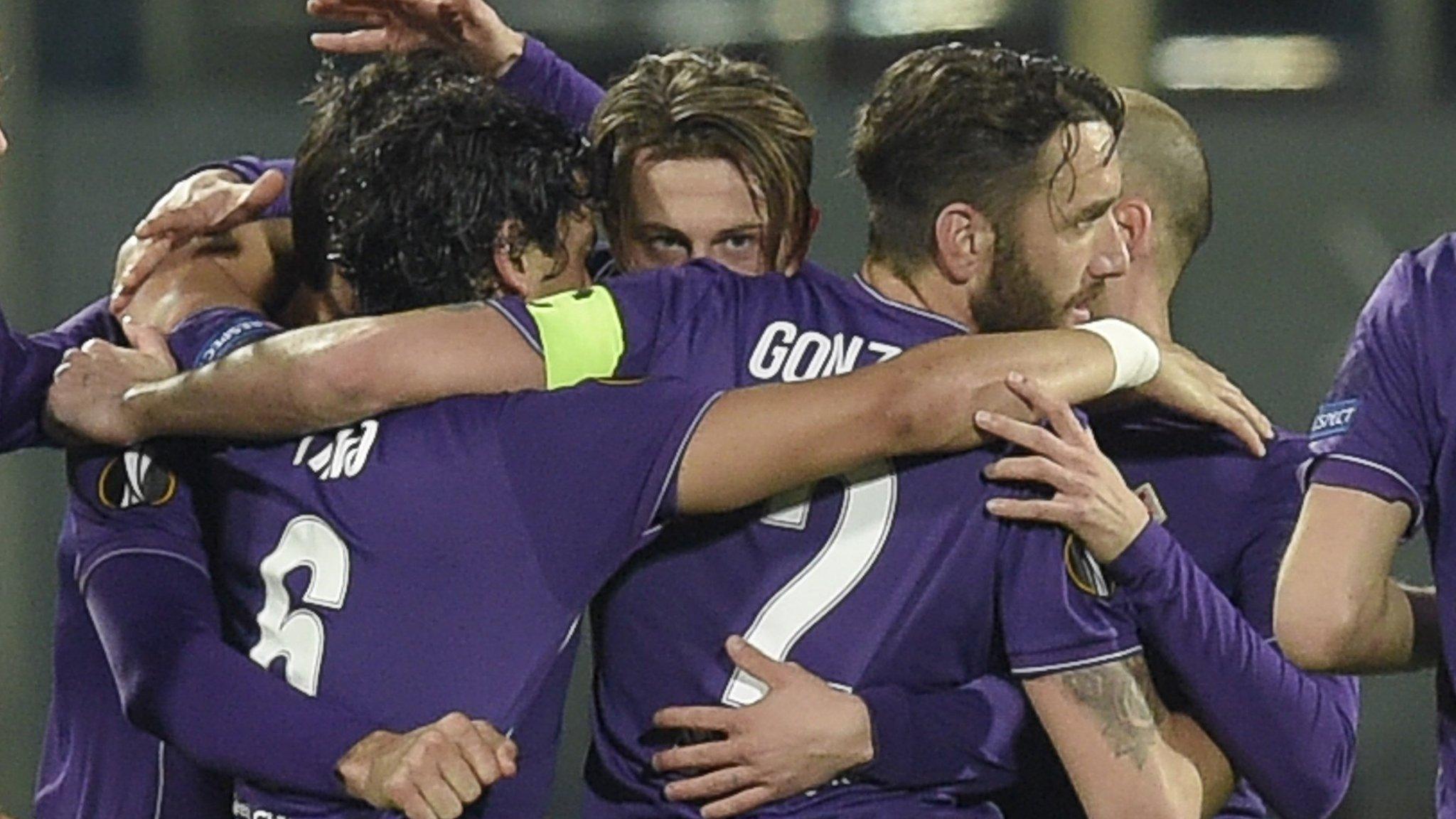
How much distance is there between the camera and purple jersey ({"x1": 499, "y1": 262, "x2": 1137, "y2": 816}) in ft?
7.98

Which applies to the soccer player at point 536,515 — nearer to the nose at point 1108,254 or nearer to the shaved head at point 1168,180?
the nose at point 1108,254

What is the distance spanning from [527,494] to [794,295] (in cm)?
36

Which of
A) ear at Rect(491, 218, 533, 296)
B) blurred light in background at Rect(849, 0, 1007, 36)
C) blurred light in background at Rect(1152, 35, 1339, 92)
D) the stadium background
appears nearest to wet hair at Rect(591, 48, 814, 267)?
ear at Rect(491, 218, 533, 296)

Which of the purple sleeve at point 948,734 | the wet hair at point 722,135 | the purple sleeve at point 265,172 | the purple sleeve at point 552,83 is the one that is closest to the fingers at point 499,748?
the purple sleeve at point 948,734

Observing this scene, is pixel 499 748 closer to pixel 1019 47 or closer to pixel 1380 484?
pixel 1380 484

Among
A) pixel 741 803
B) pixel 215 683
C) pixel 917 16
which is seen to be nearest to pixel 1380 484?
pixel 741 803

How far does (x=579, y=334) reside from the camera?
96.2 inches

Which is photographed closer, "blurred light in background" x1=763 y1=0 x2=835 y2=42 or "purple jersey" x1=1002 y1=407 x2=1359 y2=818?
"purple jersey" x1=1002 y1=407 x2=1359 y2=818

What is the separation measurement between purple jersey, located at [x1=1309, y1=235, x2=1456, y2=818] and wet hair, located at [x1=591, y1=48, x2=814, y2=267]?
68 cm

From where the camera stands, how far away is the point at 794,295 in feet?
8.29

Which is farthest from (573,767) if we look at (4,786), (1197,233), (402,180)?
(402,180)

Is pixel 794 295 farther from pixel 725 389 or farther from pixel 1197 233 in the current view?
pixel 1197 233

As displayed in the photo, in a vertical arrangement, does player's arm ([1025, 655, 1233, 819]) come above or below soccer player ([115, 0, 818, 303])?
below

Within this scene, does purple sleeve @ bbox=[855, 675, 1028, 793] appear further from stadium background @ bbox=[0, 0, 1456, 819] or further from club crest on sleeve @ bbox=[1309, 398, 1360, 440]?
stadium background @ bbox=[0, 0, 1456, 819]
